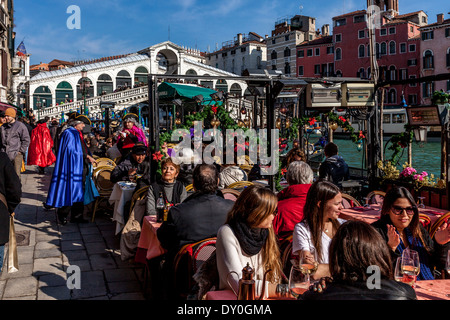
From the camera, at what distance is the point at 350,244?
1.62 metres

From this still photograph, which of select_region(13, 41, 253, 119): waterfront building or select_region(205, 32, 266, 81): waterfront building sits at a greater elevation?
select_region(205, 32, 266, 81): waterfront building

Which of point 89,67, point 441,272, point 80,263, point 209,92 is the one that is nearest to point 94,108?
point 89,67

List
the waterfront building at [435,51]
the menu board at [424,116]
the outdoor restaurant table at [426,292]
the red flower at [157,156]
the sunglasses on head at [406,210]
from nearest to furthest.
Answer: the outdoor restaurant table at [426,292] < the sunglasses on head at [406,210] < the red flower at [157,156] < the menu board at [424,116] < the waterfront building at [435,51]

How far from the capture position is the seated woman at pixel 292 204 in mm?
3332

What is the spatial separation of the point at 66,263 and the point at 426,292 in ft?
11.7

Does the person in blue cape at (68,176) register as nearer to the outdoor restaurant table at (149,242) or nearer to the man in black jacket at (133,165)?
the man in black jacket at (133,165)

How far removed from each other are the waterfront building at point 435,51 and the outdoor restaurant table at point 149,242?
40.6m

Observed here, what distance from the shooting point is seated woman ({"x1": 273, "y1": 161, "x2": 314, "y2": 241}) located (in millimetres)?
3332

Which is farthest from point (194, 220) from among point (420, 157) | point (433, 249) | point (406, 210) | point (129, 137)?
point (420, 157)

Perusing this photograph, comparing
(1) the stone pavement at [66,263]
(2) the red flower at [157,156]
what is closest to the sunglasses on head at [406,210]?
(1) the stone pavement at [66,263]

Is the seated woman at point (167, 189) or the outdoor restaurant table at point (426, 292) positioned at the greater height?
the seated woman at point (167, 189)

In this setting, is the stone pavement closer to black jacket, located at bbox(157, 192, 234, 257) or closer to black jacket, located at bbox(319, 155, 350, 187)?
black jacket, located at bbox(157, 192, 234, 257)

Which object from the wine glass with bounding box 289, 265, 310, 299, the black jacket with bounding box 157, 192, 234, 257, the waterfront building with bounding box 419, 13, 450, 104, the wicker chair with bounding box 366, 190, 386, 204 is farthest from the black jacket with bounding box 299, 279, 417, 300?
the waterfront building with bounding box 419, 13, 450, 104
